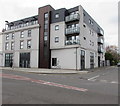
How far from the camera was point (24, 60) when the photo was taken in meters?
31.4

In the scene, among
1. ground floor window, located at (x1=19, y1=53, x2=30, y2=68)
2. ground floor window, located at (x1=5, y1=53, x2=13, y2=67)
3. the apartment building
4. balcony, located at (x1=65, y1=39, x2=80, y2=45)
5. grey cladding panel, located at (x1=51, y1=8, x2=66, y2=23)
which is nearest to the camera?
balcony, located at (x1=65, y1=39, x2=80, y2=45)

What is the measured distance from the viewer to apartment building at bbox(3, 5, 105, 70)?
25.6m

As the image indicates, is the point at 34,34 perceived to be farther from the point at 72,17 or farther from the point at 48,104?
the point at 48,104

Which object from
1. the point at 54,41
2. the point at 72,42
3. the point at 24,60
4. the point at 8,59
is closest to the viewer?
the point at 72,42

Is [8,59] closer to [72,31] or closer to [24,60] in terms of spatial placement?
[24,60]

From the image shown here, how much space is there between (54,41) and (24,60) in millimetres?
9378

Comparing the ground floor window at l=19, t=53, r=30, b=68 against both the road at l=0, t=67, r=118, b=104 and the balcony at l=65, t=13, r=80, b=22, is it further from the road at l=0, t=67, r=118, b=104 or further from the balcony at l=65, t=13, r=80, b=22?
the road at l=0, t=67, r=118, b=104

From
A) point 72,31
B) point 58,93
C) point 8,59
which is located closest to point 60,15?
point 72,31

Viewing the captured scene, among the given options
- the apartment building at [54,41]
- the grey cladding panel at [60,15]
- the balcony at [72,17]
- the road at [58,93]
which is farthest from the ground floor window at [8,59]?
the road at [58,93]

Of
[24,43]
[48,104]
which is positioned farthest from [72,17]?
[48,104]

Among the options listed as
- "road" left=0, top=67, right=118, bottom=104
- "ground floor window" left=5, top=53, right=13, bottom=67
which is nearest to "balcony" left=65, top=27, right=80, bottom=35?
"road" left=0, top=67, right=118, bottom=104

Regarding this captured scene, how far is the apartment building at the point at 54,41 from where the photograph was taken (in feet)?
84.0

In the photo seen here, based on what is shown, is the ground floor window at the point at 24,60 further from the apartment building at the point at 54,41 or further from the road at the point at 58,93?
the road at the point at 58,93

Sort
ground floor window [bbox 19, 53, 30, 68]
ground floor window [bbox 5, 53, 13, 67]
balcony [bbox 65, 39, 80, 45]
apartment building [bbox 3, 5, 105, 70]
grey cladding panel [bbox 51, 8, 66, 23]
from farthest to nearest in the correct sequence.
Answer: ground floor window [bbox 5, 53, 13, 67]
ground floor window [bbox 19, 53, 30, 68]
grey cladding panel [bbox 51, 8, 66, 23]
apartment building [bbox 3, 5, 105, 70]
balcony [bbox 65, 39, 80, 45]
